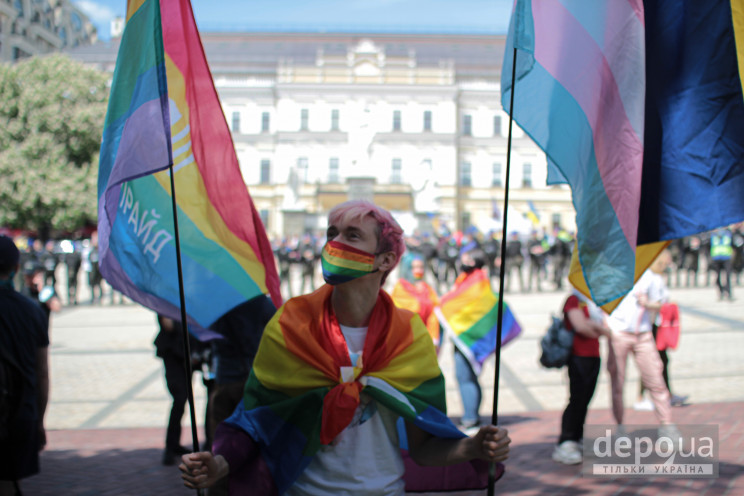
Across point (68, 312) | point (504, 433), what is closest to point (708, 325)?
point (504, 433)

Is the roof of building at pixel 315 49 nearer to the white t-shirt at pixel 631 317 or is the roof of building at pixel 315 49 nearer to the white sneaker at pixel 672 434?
the white t-shirt at pixel 631 317

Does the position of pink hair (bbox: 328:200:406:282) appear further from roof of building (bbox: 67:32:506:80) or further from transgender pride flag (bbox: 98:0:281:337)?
roof of building (bbox: 67:32:506:80)

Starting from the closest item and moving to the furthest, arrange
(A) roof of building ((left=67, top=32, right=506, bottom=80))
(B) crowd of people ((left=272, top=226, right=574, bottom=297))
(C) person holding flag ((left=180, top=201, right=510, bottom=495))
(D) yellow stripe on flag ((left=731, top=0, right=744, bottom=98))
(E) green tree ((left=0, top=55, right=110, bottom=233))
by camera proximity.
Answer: (C) person holding flag ((left=180, top=201, right=510, bottom=495))
(D) yellow stripe on flag ((left=731, top=0, right=744, bottom=98))
(B) crowd of people ((left=272, top=226, right=574, bottom=297))
(E) green tree ((left=0, top=55, right=110, bottom=233))
(A) roof of building ((left=67, top=32, right=506, bottom=80))

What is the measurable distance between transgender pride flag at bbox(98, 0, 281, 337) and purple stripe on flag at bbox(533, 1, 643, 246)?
1.63m

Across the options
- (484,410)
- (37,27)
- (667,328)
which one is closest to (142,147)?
(484,410)

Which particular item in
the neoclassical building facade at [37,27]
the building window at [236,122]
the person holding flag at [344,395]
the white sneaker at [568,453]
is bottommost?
the white sneaker at [568,453]

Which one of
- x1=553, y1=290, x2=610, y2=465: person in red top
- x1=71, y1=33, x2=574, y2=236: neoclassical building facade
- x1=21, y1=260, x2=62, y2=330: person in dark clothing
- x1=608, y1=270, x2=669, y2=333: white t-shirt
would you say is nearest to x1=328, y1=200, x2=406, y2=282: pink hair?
x1=553, y1=290, x2=610, y2=465: person in red top

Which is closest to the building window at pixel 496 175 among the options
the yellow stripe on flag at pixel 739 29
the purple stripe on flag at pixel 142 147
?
the yellow stripe on flag at pixel 739 29

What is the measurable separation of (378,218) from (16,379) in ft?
7.78

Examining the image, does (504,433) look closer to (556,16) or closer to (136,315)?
(556,16)

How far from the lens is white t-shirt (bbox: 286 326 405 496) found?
223cm

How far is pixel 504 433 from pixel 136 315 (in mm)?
14601

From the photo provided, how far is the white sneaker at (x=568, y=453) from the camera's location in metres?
5.02

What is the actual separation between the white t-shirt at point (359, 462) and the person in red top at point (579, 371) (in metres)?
3.00
